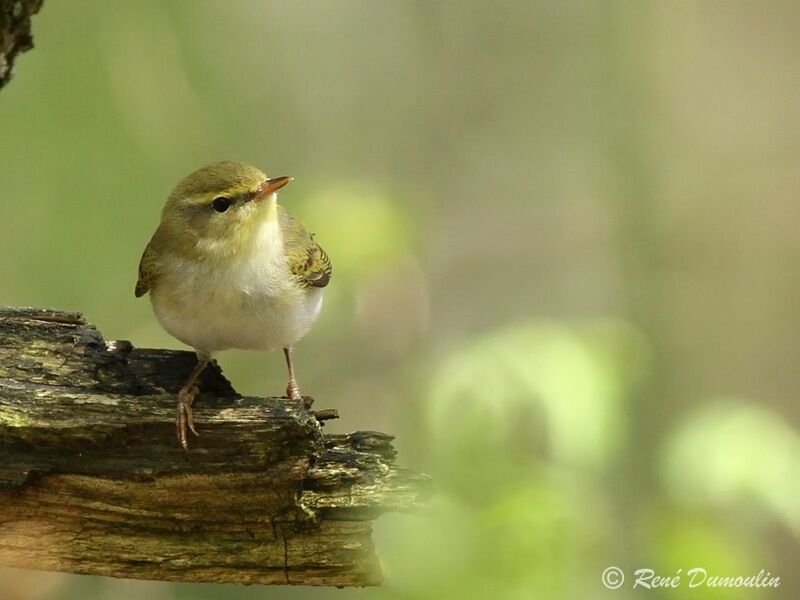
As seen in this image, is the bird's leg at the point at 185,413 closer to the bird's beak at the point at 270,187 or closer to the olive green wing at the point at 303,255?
the olive green wing at the point at 303,255

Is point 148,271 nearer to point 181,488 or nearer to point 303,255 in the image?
point 303,255

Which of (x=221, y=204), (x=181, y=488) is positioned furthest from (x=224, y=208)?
(x=181, y=488)

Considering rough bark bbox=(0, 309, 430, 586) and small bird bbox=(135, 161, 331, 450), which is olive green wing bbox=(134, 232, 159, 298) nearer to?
small bird bbox=(135, 161, 331, 450)

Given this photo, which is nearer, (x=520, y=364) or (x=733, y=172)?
(x=520, y=364)

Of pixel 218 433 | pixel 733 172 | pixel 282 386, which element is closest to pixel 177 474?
pixel 218 433

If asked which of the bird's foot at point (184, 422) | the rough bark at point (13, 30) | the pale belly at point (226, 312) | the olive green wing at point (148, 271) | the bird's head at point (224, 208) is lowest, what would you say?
the bird's foot at point (184, 422)

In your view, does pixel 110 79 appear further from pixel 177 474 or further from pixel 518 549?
pixel 518 549

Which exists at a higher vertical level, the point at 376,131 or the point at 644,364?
the point at 376,131

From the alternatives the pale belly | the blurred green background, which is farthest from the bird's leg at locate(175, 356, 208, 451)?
the blurred green background

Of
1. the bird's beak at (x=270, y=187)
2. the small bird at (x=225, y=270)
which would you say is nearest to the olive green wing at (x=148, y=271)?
the small bird at (x=225, y=270)
